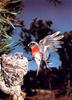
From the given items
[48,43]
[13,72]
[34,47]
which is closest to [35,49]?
[34,47]

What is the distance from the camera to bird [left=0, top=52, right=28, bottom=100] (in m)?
6.11

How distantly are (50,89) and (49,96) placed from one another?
0.65 feet

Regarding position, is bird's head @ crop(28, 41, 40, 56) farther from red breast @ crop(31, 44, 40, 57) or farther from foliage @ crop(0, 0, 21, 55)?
foliage @ crop(0, 0, 21, 55)

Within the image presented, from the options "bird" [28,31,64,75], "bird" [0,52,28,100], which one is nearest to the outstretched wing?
"bird" [28,31,64,75]

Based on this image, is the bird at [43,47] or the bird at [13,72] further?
the bird at [13,72]

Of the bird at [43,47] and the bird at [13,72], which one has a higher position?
the bird at [43,47]

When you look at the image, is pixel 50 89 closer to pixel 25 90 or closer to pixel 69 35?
pixel 25 90

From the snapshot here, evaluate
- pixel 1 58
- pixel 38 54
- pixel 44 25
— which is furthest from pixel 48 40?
pixel 44 25

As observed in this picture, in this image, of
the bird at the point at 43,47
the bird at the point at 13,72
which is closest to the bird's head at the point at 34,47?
the bird at the point at 43,47

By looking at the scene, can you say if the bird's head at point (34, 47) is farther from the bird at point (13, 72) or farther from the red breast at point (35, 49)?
the bird at point (13, 72)

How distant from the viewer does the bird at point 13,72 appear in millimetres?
6105

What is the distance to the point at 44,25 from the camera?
282 inches

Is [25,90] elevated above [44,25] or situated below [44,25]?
below

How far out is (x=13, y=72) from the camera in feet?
20.1
